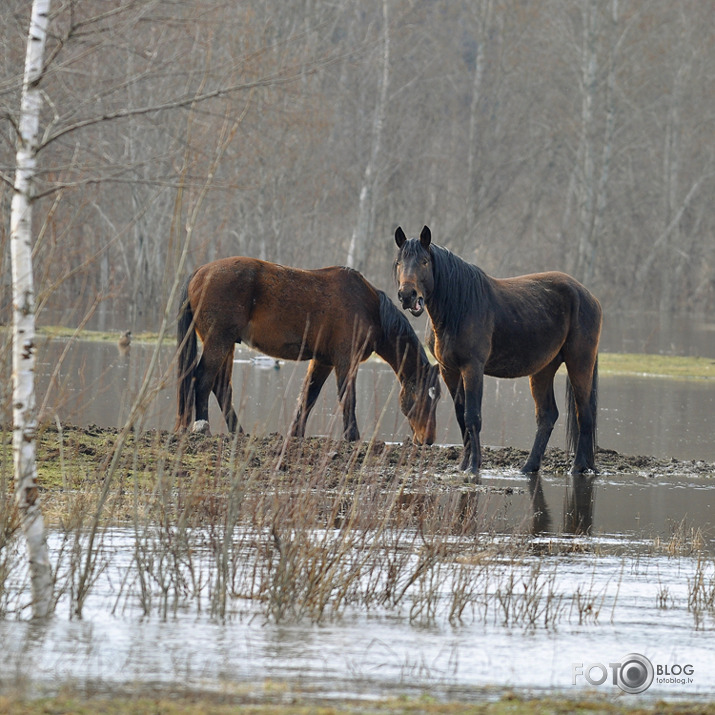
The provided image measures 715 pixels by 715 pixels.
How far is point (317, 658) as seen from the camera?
5.34 m

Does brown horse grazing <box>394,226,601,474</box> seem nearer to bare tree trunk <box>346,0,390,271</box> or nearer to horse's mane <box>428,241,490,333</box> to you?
horse's mane <box>428,241,490,333</box>

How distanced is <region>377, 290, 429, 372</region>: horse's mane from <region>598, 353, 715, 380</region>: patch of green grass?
13520mm

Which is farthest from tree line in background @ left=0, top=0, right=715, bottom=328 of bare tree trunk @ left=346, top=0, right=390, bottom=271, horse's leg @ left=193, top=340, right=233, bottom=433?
horse's leg @ left=193, top=340, right=233, bottom=433

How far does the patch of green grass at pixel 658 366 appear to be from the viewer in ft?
83.7

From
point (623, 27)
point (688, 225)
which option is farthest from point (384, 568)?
point (688, 225)

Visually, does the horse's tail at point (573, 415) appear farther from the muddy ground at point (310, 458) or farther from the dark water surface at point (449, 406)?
the dark water surface at point (449, 406)

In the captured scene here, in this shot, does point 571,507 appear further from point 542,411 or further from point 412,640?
point 412,640

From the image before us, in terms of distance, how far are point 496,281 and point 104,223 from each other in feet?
83.7

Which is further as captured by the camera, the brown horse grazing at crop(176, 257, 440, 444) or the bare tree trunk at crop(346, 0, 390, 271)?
the bare tree trunk at crop(346, 0, 390, 271)

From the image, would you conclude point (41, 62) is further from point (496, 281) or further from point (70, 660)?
point (496, 281)

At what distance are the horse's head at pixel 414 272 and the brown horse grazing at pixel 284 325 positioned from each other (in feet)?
3.11

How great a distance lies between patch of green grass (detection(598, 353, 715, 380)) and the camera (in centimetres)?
2550

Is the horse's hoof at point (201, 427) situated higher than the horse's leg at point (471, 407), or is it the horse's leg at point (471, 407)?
the horse's leg at point (471, 407)

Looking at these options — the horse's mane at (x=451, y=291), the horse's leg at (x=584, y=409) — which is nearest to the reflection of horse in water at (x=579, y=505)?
the horse's leg at (x=584, y=409)
